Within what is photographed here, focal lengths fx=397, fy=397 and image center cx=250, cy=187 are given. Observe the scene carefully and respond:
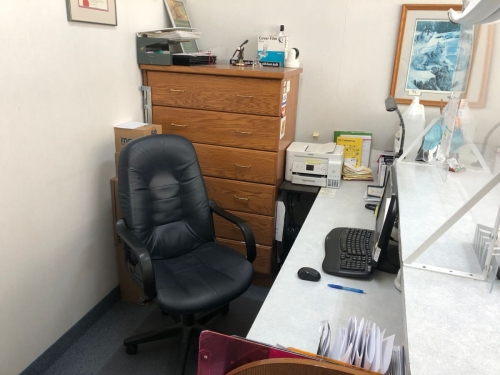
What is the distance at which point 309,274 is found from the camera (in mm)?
1493

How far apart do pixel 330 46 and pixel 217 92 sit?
0.83 metres

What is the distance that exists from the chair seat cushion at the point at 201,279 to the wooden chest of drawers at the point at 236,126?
0.44 metres

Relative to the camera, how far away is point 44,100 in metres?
1.74

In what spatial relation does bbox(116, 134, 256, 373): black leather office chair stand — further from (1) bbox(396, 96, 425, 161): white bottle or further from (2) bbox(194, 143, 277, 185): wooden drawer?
(1) bbox(396, 96, 425, 161): white bottle

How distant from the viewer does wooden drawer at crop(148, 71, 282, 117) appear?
223 centimetres

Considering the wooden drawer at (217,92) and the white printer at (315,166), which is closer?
the wooden drawer at (217,92)

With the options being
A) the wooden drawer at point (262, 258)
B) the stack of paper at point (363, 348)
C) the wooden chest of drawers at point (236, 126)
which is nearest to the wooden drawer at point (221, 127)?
the wooden chest of drawers at point (236, 126)

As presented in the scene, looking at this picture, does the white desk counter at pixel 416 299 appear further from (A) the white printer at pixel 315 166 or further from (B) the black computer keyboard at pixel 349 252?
(A) the white printer at pixel 315 166

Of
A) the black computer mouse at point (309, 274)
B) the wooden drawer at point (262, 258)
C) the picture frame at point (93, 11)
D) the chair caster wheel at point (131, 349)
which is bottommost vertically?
the chair caster wheel at point (131, 349)

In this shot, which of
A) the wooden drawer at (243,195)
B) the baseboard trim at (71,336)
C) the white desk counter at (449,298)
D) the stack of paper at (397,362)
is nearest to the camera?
the white desk counter at (449,298)

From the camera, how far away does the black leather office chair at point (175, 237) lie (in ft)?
5.75

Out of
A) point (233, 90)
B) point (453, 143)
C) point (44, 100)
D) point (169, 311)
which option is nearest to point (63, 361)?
point (169, 311)

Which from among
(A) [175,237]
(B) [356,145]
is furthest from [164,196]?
(B) [356,145]

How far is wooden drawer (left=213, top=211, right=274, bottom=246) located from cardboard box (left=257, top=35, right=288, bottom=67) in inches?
38.8
